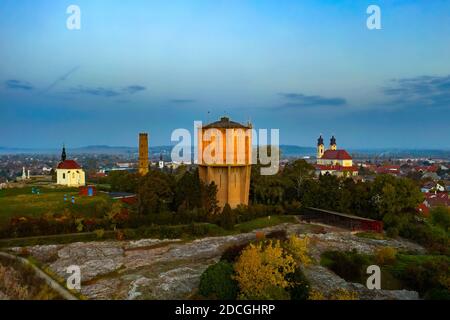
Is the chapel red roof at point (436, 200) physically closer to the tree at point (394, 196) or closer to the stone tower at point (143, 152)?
the tree at point (394, 196)

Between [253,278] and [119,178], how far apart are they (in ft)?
113

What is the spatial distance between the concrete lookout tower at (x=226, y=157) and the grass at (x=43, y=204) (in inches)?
372

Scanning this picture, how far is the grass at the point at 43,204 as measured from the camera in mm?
33594

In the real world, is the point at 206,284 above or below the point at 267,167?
below

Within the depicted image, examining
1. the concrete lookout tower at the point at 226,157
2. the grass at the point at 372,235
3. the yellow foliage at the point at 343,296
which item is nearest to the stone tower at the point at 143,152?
the concrete lookout tower at the point at 226,157

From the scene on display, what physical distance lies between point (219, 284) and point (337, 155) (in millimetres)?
83988

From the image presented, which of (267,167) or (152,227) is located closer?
(152,227)

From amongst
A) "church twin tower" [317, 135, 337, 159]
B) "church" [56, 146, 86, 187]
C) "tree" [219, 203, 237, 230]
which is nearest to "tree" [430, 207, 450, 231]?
"tree" [219, 203, 237, 230]

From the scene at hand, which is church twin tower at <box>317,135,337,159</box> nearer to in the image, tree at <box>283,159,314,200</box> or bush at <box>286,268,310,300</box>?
tree at <box>283,159,314,200</box>

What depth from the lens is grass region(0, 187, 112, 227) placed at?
3359cm

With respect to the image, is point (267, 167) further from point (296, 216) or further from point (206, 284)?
point (206, 284)

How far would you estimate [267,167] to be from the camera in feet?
156
